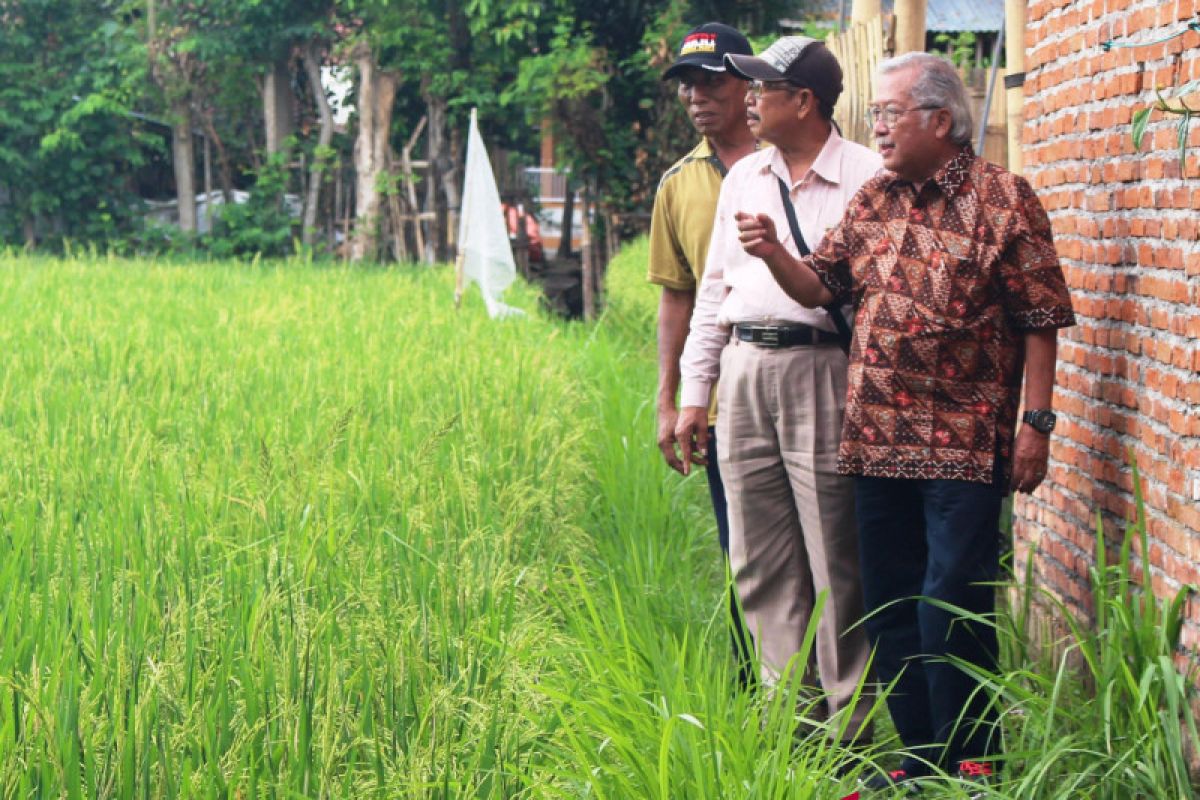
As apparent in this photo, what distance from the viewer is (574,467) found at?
531 centimetres

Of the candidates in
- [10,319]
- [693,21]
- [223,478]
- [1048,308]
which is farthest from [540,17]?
[1048,308]

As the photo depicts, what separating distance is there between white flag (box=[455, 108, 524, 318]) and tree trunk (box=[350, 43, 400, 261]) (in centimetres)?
765

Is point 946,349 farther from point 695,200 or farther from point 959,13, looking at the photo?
point 959,13

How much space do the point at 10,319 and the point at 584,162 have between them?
9543mm

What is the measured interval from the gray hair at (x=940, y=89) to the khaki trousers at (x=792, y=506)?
21.5 inches

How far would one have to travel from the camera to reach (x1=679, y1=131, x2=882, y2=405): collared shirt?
11.1 feet

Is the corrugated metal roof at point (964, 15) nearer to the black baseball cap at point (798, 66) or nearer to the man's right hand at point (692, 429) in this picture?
the man's right hand at point (692, 429)

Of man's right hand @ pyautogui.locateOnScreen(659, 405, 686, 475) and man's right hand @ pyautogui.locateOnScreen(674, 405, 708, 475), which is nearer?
man's right hand @ pyautogui.locateOnScreen(674, 405, 708, 475)

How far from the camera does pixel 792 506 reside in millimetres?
3549

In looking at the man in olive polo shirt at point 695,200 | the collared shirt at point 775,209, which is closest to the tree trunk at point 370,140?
the man in olive polo shirt at point 695,200

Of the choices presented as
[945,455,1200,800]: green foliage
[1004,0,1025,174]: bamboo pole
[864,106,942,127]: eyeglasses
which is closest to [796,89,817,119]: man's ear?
[864,106,942,127]: eyeglasses

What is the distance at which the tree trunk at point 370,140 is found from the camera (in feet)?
66.2

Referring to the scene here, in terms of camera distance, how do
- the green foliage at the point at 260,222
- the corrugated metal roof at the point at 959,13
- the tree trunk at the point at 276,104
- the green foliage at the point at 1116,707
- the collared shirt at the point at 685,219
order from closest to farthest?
the green foliage at the point at 1116,707
the collared shirt at the point at 685,219
the corrugated metal roof at the point at 959,13
the green foliage at the point at 260,222
the tree trunk at the point at 276,104

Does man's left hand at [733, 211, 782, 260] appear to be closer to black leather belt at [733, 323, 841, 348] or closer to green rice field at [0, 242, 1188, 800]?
black leather belt at [733, 323, 841, 348]
